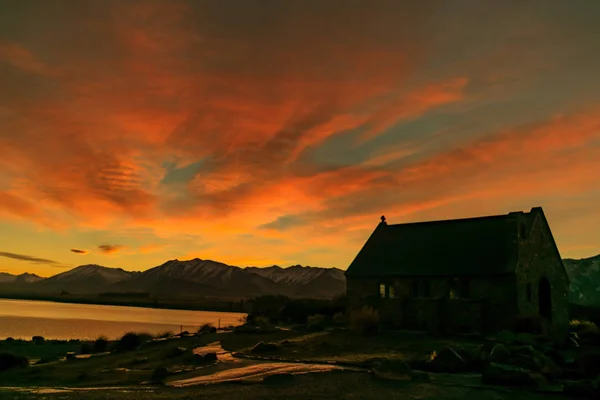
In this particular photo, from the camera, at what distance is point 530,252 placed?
4206cm

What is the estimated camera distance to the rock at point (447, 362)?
25219mm

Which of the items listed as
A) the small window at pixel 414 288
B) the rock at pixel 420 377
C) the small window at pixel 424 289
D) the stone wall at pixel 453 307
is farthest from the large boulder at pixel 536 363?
the small window at pixel 414 288

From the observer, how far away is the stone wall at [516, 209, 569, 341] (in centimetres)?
4024

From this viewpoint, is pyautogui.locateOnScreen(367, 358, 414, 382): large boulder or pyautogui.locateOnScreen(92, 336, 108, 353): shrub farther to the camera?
pyautogui.locateOnScreen(92, 336, 108, 353): shrub

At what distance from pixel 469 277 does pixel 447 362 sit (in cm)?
1758

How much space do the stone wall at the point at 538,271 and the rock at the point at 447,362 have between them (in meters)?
15.7

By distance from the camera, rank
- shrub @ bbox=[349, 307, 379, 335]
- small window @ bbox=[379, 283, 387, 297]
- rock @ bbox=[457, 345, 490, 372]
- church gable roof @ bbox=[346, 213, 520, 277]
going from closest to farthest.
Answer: rock @ bbox=[457, 345, 490, 372] < shrub @ bbox=[349, 307, 379, 335] < church gable roof @ bbox=[346, 213, 520, 277] < small window @ bbox=[379, 283, 387, 297]

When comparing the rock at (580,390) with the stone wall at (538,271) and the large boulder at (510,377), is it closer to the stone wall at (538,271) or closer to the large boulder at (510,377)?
the large boulder at (510,377)

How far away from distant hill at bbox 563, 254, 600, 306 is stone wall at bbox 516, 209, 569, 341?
12615 centimetres

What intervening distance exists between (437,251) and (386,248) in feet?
19.5

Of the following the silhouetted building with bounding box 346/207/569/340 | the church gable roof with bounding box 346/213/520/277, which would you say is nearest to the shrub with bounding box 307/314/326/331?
the silhouetted building with bounding box 346/207/569/340

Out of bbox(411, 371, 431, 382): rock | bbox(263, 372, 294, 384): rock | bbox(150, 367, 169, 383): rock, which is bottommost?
bbox(150, 367, 169, 383): rock

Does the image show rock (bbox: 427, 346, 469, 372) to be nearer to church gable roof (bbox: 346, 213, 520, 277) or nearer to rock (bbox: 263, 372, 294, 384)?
rock (bbox: 263, 372, 294, 384)

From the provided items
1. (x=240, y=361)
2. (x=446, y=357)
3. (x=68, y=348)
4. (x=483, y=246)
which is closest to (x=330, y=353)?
(x=240, y=361)
